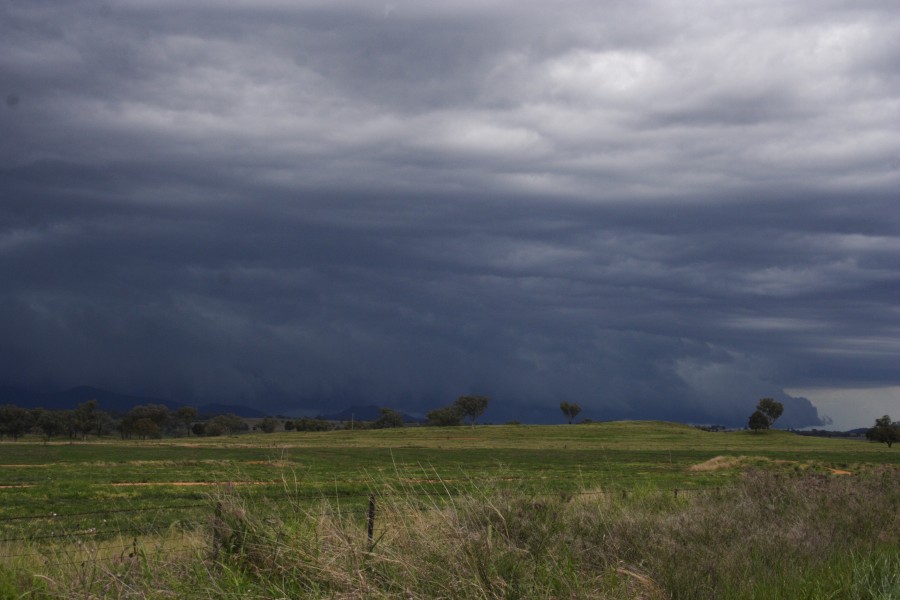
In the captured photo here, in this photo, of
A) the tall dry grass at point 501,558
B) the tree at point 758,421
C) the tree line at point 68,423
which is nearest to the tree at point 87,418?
the tree line at point 68,423

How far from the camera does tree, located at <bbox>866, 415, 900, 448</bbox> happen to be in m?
139

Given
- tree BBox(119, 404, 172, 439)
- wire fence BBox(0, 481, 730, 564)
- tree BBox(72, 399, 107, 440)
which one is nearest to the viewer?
wire fence BBox(0, 481, 730, 564)

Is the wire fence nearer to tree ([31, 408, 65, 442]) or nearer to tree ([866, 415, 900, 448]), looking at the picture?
tree ([866, 415, 900, 448])

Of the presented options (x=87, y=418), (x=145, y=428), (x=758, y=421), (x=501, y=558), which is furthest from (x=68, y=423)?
(x=501, y=558)

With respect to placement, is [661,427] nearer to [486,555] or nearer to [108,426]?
[108,426]

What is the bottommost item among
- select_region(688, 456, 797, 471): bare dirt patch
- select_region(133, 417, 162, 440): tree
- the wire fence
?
select_region(133, 417, 162, 440): tree

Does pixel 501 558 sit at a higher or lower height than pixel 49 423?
higher

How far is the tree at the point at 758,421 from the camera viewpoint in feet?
555

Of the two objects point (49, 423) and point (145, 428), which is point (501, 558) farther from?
point (49, 423)

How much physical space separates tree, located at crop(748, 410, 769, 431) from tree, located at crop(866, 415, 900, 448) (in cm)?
2212

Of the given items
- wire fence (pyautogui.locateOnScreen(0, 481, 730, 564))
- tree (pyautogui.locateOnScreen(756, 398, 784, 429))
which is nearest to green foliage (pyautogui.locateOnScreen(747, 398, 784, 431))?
tree (pyautogui.locateOnScreen(756, 398, 784, 429))

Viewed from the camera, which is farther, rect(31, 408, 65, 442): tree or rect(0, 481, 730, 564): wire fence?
rect(31, 408, 65, 442): tree

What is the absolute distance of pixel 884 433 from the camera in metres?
140

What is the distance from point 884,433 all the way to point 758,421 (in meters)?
30.7
